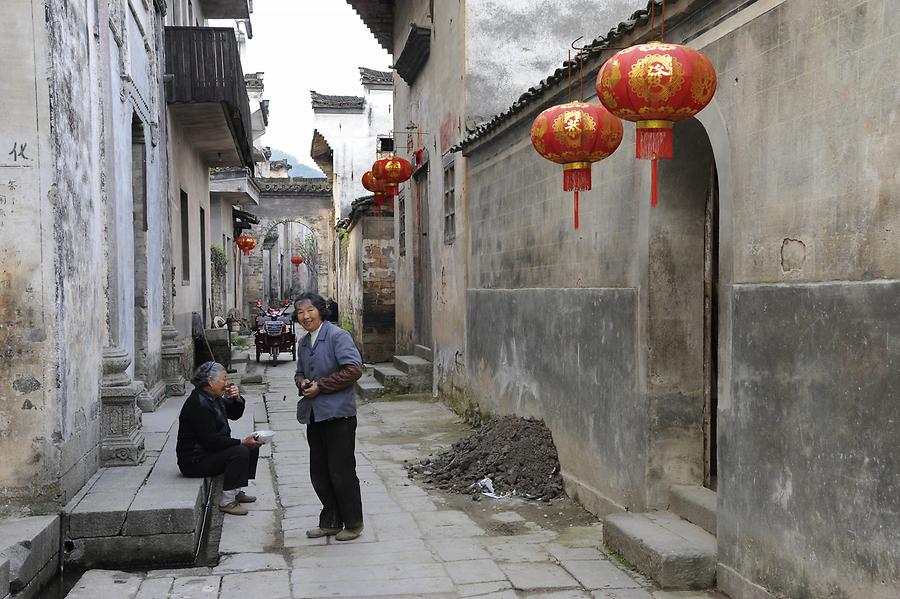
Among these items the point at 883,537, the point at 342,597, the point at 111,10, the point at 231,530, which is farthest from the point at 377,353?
the point at 883,537

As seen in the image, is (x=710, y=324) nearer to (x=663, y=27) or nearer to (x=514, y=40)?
(x=663, y=27)

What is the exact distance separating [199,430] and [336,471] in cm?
119

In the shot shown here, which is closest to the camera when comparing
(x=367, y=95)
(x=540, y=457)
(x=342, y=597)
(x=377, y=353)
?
(x=342, y=597)

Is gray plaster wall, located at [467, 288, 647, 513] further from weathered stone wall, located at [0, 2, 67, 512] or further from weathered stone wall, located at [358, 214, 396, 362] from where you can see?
weathered stone wall, located at [358, 214, 396, 362]

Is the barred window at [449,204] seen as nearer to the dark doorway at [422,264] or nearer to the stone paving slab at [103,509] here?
the dark doorway at [422,264]

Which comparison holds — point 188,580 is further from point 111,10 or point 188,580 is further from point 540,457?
point 111,10

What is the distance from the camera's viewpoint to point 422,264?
48.9 ft

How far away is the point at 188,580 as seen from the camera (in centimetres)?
503

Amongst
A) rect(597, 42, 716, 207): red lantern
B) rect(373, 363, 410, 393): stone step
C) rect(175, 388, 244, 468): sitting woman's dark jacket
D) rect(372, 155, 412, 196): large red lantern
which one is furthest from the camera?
rect(373, 363, 410, 393): stone step

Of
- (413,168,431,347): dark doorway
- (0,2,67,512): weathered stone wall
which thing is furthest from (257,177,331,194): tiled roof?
(0,2,67,512): weathered stone wall

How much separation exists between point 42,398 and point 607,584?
3.63 meters

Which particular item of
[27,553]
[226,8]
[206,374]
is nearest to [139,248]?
[206,374]

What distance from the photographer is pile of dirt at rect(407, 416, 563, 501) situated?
7191 millimetres

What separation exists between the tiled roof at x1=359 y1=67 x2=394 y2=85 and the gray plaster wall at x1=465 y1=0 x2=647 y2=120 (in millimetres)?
20422
